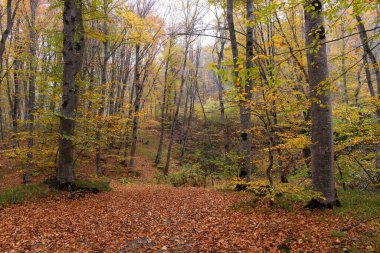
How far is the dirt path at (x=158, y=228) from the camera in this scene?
188 inches

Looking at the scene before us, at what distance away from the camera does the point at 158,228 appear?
616 centimetres

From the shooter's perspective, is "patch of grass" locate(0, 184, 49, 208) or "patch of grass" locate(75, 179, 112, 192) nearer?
"patch of grass" locate(0, 184, 49, 208)

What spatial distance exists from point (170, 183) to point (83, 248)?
32.6 feet

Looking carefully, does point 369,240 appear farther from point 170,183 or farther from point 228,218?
point 170,183

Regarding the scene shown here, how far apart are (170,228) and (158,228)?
307mm

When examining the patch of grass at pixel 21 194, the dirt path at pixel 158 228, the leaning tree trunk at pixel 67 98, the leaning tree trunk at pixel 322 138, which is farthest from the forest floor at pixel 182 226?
the leaning tree trunk at pixel 67 98

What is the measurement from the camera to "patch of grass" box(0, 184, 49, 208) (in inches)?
325

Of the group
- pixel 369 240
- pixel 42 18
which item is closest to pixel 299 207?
pixel 369 240

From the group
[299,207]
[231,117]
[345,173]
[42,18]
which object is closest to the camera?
[299,207]

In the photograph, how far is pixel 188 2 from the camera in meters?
21.0

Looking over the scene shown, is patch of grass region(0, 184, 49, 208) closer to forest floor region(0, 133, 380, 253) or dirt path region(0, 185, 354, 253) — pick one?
forest floor region(0, 133, 380, 253)

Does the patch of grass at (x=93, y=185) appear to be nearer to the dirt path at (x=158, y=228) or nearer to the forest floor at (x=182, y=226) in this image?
the forest floor at (x=182, y=226)

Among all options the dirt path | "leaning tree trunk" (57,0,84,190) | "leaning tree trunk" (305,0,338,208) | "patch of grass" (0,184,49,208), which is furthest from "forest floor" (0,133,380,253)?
"leaning tree trunk" (57,0,84,190)

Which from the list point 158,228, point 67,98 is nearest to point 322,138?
point 158,228
